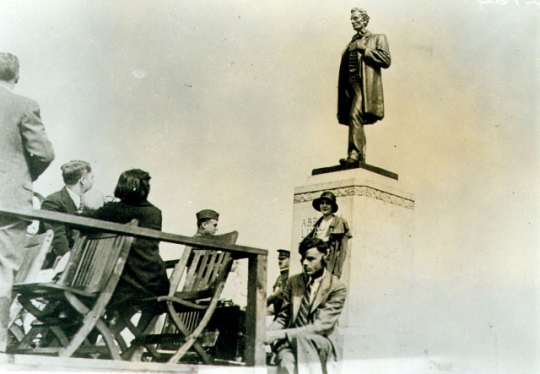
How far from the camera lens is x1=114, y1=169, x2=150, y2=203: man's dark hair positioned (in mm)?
4184

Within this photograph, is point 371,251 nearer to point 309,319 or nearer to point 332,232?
point 332,232

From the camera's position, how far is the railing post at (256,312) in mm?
3764

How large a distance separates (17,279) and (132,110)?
5123mm

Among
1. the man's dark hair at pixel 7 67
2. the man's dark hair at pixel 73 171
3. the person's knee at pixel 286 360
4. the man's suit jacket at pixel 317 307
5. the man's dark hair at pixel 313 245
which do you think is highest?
the man's dark hair at pixel 7 67

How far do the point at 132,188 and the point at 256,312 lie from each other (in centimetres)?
118

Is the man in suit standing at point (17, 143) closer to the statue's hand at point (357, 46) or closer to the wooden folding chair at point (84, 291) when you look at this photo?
the wooden folding chair at point (84, 291)

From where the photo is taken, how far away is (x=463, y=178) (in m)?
9.29

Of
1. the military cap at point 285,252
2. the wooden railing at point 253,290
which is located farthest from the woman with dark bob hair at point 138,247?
the military cap at point 285,252

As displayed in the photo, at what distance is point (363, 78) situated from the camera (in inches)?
281

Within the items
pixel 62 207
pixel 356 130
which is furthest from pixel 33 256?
pixel 356 130

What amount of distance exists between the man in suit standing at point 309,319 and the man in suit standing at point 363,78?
2.29 metres

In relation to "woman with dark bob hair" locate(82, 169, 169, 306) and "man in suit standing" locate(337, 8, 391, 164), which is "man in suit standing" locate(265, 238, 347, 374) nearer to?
"woman with dark bob hair" locate(82, 169, 169, 306)

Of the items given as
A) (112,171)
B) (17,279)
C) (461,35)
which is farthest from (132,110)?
(17,279)

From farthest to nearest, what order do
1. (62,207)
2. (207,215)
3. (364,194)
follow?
(364,194)
(207,215)
(62,207)
